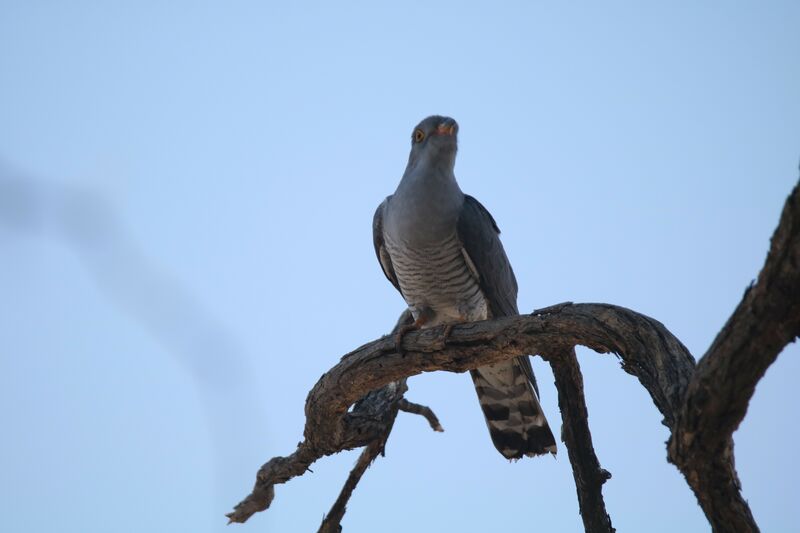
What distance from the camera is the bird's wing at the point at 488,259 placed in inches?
203

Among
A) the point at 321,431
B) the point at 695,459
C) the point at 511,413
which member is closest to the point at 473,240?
the point at 511,413

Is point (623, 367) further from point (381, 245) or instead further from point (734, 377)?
point (381, 245)

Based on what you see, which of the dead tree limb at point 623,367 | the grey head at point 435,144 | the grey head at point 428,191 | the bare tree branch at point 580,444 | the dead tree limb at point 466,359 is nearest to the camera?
the dead tree limb at point 623,367

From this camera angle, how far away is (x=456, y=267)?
5219mm

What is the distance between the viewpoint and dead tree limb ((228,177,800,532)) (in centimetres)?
220

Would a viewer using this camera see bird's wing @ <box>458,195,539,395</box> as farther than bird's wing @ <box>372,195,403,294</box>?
No

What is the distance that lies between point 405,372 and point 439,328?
0.36 metres

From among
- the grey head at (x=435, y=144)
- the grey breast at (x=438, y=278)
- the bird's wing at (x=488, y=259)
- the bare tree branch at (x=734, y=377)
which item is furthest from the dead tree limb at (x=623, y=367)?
the grey head at (x=435, y=144)

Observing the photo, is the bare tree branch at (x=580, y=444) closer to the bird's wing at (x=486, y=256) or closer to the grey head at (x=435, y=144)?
the bird's wing at (x=486, y=256)

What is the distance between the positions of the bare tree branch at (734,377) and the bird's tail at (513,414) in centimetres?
267

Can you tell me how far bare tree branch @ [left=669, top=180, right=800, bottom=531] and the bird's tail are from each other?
2.67m

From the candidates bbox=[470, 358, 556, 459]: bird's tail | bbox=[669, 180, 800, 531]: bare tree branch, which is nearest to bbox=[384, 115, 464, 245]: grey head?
bbox=[470, 358, 556, 459]: bird's tail

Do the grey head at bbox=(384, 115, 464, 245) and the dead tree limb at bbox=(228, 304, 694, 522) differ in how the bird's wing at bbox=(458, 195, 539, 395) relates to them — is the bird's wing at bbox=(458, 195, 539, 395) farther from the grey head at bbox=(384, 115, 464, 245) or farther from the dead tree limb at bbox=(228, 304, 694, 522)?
the dead tree limb at bbox=(228, 304, 694, 522)

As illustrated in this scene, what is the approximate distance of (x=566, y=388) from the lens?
160 inches
